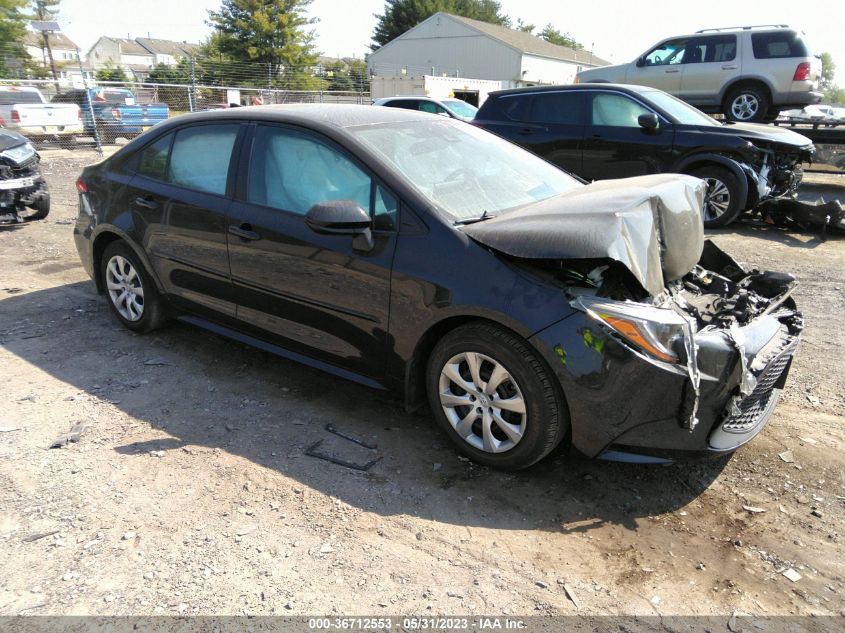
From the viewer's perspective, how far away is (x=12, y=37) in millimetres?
38375

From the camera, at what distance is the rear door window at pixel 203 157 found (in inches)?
158

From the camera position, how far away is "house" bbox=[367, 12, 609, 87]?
45188 mm

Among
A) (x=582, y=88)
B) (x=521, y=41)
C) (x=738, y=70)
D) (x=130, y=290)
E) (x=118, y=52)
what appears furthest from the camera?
(x=118, y=52)

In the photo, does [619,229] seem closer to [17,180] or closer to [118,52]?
[17,180]

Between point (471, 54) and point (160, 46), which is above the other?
point (160, 46)

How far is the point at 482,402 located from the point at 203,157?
8.58ft

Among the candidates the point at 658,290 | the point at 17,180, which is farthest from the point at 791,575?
the point at 17,180

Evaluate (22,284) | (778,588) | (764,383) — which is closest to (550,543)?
(778,588)

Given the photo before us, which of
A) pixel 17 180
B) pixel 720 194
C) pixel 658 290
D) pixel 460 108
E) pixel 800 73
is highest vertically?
pixel 800 73

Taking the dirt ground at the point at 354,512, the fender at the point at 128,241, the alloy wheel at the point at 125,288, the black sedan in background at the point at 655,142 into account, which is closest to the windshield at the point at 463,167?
the dirt ground at the point at 354,512

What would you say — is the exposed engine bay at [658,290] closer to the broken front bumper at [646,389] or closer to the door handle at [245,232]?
the broken front bumper at [646,389]

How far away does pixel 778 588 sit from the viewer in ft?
8.11

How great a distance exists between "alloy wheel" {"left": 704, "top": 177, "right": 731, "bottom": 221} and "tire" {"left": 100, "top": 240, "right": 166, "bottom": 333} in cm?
684

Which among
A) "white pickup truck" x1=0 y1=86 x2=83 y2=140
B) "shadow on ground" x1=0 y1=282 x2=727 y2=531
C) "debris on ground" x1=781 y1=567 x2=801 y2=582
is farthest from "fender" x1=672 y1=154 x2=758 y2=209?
"white pickup truck" x1=0 y1=86 x2=83 y2=140
